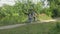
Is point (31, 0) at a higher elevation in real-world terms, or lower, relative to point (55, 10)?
higher

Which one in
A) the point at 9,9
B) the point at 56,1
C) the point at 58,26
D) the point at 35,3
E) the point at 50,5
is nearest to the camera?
the point at 58,26

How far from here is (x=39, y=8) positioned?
31.1 m

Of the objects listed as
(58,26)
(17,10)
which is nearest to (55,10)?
(17,10)

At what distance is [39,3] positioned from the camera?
31141mm

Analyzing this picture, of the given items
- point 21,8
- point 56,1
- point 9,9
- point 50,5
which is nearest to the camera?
point 9,9

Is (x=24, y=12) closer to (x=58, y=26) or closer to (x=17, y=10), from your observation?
(x=17, y=10)

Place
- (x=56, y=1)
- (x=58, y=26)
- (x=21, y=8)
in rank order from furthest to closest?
(x=56, y=1)
(x=21, y=8)
(x=58, y=26)

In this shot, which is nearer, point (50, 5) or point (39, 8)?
point (39, 8)

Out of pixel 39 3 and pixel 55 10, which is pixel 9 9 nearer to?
pixel 39 3

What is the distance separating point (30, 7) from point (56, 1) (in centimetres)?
853

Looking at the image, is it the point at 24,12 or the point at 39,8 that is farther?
the point at 39,8

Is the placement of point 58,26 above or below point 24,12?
above

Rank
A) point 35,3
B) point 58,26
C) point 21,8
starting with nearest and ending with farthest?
point 58,26
point 21,8
point 35,3

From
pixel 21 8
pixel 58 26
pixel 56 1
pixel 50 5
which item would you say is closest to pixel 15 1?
pixel 21 8
